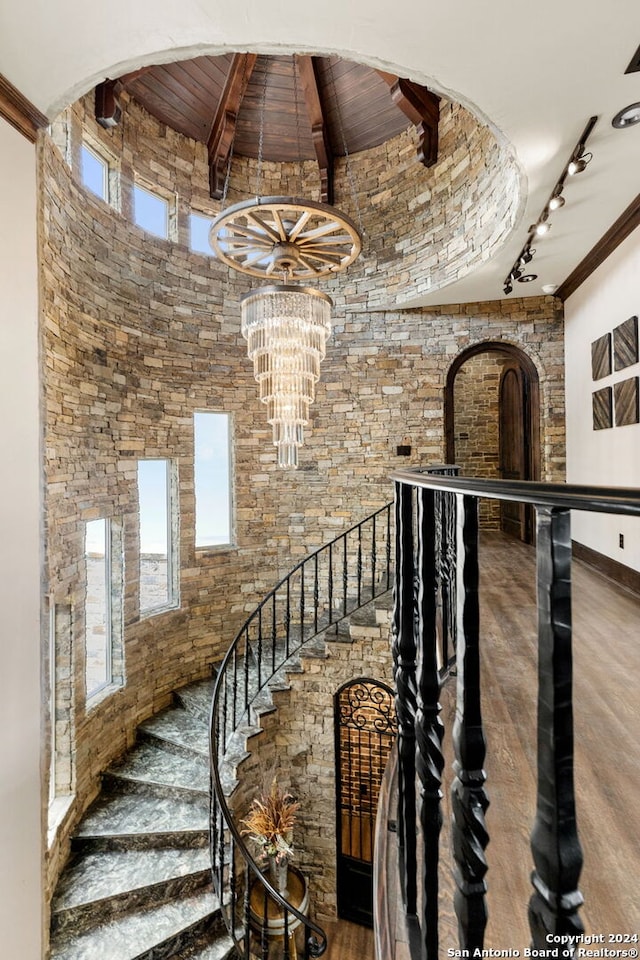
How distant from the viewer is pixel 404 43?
2.12m

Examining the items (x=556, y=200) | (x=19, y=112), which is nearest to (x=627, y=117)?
(x=556, y=200)

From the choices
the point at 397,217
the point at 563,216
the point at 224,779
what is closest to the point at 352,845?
the point at 224,779

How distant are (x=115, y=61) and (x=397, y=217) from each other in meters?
4.47

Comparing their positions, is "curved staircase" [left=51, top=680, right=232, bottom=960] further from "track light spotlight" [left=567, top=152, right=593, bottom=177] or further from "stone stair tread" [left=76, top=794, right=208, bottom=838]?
"track light spotlight" [left=567, top=152, right=593, bottom=177]

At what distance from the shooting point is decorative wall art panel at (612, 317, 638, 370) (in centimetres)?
361

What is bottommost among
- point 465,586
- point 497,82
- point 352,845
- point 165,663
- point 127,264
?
point 352,845

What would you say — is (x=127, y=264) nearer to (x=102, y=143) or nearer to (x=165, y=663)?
(x=102, y=143)

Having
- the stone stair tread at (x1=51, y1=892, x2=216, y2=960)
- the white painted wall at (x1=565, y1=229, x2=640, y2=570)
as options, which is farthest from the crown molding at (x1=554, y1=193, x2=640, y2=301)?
the stone stair tread at (x1=51, y1=892, x2=216, y2=960)

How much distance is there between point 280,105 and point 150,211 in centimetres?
204

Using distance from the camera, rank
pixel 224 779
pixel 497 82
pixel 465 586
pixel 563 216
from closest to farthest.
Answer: pixel 465 586 → pixel 497 82 → pixel 563 216 → pixel 224 779

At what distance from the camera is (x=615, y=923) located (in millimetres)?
1048

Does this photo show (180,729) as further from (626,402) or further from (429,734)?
(626,402)

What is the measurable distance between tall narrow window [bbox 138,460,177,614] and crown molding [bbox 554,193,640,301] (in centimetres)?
492

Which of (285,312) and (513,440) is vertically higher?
(285,312)
